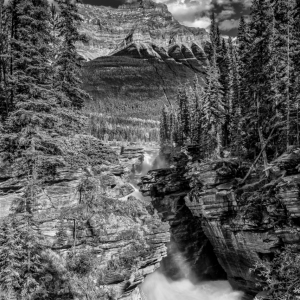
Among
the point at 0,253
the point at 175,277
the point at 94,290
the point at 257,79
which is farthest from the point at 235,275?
the point at 0,253

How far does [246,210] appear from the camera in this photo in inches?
896

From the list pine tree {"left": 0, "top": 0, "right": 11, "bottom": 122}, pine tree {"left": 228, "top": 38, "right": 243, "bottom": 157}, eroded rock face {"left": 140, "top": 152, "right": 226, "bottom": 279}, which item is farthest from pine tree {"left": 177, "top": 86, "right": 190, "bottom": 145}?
pine tree {"left": 0, "top": 0, "right": 11, "bottom": 122}

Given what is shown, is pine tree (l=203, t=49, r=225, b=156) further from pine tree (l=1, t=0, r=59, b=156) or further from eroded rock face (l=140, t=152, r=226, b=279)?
pine tree (l=1, t=0, r=59, b=156)

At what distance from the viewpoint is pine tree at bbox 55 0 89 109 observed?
84.2 ft

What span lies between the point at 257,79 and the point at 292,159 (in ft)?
26.2

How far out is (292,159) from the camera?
70.0ft

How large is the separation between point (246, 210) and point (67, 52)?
19.0 m

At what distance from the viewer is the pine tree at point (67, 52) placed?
25.7 meters

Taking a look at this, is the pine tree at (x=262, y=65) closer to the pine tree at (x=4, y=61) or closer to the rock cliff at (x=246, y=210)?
the rock cliff at (x=246, y=210)

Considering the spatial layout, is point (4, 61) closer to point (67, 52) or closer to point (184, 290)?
point (67, 52)

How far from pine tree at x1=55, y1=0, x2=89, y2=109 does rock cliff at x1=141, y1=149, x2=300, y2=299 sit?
13500mm

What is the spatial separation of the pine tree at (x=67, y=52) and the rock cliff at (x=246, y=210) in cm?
1350

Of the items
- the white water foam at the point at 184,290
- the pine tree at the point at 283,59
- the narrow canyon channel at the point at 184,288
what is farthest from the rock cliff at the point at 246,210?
the pine tree at the point at 283,59

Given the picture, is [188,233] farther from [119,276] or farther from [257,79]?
[257,79]
